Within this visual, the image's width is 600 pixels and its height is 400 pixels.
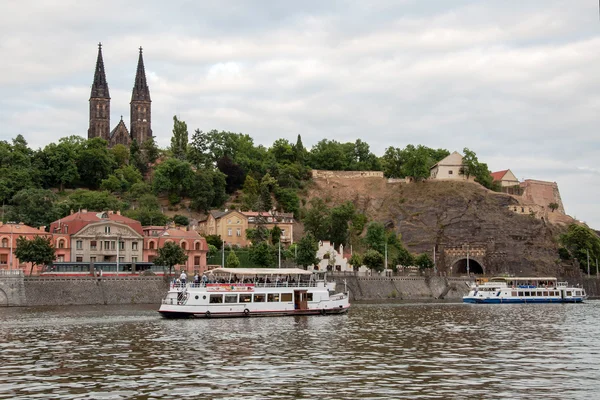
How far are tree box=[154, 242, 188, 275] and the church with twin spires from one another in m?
86.2

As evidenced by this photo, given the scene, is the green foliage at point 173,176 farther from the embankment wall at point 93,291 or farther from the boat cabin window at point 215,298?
the boat cabin window at point 215,298

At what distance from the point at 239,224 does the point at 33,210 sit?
110ft

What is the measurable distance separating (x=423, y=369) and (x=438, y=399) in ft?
24.3

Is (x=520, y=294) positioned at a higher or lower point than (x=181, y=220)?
lower

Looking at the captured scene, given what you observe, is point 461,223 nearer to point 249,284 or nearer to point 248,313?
point 249,284

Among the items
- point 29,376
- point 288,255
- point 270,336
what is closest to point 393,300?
point 288,255

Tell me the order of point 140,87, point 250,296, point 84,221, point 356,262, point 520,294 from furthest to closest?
point 140,87
point 356,262
point 84,221
point 520,294
point 250,296

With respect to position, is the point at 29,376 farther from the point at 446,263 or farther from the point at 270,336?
the point at 446,263

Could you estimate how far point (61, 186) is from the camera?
150 m

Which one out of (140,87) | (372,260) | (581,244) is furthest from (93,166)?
(581,244)

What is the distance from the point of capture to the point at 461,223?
15212 centimetres

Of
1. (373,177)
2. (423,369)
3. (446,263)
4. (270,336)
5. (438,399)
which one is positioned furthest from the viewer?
(373,177)

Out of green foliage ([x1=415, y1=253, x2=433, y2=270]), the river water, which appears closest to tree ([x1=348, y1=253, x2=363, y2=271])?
green foliage ([x1=415, y1=253, x2=433, y2=270])

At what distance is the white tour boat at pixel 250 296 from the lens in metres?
67.6
